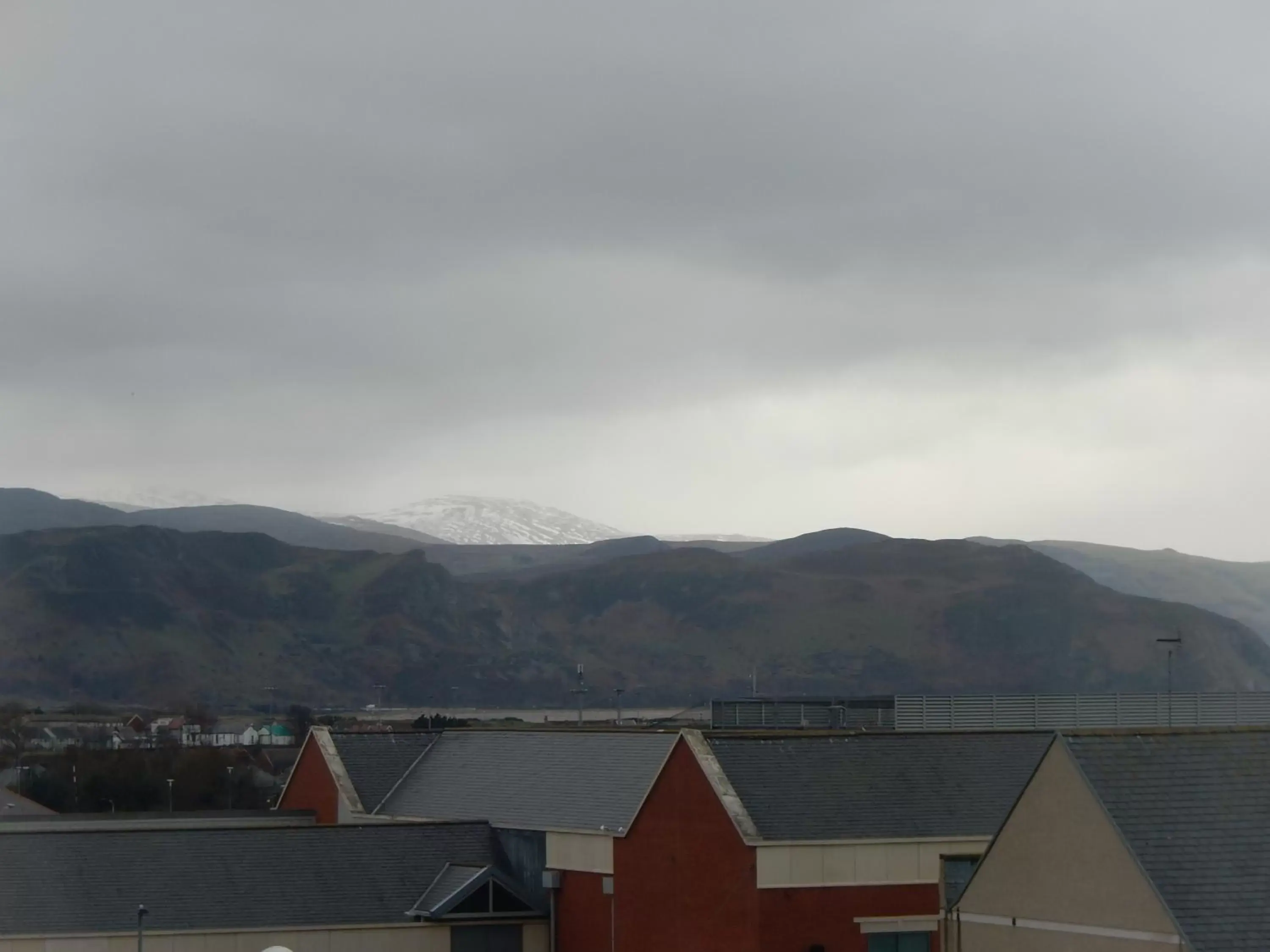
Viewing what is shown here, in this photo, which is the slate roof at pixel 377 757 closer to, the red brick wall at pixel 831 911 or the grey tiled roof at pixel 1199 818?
the red brick wall at pixel 831 911

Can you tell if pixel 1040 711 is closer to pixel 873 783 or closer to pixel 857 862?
pixel 873 783

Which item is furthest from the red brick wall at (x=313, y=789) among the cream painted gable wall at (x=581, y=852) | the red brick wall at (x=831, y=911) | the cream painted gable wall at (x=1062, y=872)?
the cream painted gable wall at (x=1062, y=872)

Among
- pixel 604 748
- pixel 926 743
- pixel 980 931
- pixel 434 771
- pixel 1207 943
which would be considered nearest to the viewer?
pixel 1207 943

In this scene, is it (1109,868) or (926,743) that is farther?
(926,743)

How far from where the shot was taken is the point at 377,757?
80.9m

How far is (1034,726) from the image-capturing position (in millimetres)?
80875

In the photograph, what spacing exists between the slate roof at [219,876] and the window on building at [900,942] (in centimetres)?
1633

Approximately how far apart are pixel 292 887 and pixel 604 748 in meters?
12.4

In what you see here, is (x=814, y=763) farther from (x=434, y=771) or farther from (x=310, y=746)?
(x=310, y=746)

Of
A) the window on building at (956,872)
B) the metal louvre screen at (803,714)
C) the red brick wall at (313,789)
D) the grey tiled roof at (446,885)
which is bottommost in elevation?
the grey tiled roof at (446,885)

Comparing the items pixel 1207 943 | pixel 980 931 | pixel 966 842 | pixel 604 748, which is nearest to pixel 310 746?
pixel 604 748

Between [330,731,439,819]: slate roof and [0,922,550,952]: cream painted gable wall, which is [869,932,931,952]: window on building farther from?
[330,731,439,819]: slate roof

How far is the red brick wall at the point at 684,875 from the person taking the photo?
54219 millimetres

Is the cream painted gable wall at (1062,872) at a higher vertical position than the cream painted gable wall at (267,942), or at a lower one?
higher
